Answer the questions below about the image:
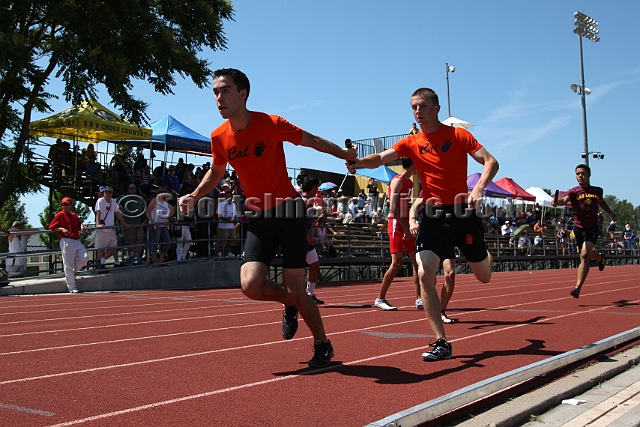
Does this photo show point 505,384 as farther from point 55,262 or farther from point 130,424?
point 55,262

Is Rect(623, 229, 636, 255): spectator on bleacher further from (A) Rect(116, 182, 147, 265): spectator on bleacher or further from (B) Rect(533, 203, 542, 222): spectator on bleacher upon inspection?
(A) Rect(116, 182, 147, 265): spectator on bleacher

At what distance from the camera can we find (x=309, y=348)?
19.3ft

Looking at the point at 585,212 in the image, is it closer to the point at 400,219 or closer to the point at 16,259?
the point at 400,219

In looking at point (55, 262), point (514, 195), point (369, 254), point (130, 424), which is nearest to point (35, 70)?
point (55, 262)

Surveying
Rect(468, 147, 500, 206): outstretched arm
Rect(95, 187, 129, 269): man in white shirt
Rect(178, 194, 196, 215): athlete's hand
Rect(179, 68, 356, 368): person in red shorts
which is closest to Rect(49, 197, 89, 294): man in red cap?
Rect(95, 187, 129, 269): man in white shirt

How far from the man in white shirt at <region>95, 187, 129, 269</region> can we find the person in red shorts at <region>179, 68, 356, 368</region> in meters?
10.5

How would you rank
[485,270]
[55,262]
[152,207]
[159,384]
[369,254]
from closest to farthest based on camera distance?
[159,384] < [485,270] < [152,207] < [55,262] < [369,254]

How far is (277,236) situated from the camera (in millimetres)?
4887

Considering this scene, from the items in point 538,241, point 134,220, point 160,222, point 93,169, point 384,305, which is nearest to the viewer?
point 384,305

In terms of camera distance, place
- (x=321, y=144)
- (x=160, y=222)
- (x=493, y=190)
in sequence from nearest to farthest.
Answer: (x=321, y=144) → (x=160, y=222) → (x=493, y=190)

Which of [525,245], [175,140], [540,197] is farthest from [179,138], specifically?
[540,197]

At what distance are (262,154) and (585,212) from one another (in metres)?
7.16

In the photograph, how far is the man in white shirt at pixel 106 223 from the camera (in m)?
14.9

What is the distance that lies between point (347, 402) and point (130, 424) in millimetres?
1223
